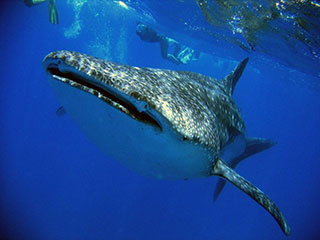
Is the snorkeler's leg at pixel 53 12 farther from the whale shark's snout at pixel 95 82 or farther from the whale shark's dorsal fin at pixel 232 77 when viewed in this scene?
the whale shark's snout at pixel 95 82

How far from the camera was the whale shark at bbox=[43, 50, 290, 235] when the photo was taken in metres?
2.01

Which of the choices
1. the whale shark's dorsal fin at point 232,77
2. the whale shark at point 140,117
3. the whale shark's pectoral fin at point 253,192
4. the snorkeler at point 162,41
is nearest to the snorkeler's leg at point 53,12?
the snorkeler at point 162,41

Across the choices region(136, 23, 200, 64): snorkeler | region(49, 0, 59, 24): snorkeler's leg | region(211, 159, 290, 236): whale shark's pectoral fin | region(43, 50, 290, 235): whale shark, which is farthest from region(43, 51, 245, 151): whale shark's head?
region(136, 23, 200, 64): snorkeler

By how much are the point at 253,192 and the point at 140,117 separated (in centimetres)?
220

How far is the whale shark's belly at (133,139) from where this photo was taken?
2.07 m

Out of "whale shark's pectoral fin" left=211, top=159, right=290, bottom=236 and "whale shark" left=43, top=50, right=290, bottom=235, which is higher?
"whale shark" left=43, top=50, right=290, bottom=235

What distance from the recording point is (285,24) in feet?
37.1

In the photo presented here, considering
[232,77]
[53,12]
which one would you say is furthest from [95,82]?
[53,12]

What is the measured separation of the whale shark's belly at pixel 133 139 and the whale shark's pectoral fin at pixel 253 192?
10.5 inches

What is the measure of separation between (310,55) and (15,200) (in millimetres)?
26592

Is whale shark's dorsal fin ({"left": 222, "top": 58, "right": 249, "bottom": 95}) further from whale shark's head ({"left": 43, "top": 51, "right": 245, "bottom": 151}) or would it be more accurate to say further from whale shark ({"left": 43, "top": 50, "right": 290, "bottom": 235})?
whale shark's head ({"left": 43, "top": 51, "right": 245, "bottom": 151})

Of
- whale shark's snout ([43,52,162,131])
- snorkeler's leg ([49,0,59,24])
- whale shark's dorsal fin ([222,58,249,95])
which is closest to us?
whale shark's snout ([43,52,162,131])

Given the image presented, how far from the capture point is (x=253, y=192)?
3174 millimetres

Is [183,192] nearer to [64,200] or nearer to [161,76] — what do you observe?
[64,200]
